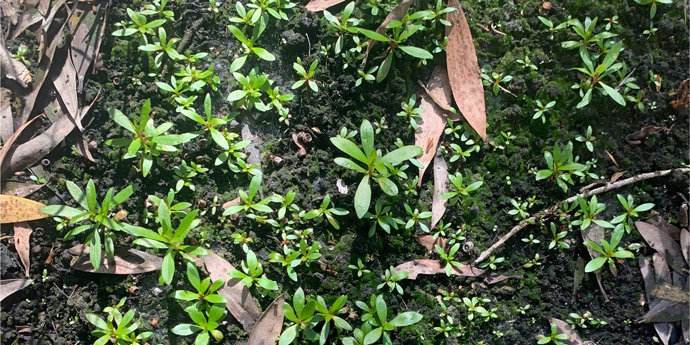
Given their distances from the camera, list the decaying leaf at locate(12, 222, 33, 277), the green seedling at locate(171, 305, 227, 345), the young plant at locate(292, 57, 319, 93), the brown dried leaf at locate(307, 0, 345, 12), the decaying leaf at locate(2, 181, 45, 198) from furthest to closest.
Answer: the brown dried leaf at locate(307, 0, 345, 12), the young plant at locate(292, 57, 319, 93), the decaying leaf at locate(2, 181, 45, 198), the decaying leaf at locate(12, 222, 33, 277), the green seedling at locate(171, 305, 227, 345)

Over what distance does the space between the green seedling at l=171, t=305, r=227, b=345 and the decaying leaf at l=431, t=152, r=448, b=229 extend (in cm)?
119

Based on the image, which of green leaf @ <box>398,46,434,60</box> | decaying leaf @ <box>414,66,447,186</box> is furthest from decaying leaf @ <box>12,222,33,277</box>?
green leaf @ <box>398,46,434,60</box>

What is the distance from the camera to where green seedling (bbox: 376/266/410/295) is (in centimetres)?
256

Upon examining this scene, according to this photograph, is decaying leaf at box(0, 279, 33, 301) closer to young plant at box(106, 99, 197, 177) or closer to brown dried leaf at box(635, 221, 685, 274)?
young plant at box(106, 99, 197, 177)

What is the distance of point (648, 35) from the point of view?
2.85 metres

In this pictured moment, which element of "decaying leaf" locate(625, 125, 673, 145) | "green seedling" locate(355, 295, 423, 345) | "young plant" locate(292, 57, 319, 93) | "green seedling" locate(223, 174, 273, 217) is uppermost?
"young plant" locate(292, 57, 319, 93)

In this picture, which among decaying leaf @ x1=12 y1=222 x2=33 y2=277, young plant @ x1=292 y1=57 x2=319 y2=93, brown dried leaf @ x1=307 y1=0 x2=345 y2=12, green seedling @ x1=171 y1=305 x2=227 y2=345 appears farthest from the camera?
brown dried leaf @ x1=307 y1=0 x2=345 y2=12

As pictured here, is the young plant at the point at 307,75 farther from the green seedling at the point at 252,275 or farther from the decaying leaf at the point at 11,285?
the decaying leaf at the point at 11,285

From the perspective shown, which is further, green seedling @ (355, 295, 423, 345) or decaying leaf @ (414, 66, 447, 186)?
decaying leaf @ (414, 66, 447, 186)

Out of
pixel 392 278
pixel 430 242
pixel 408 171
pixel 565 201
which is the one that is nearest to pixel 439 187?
pixel 408 171

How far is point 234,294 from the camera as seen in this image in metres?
2.58

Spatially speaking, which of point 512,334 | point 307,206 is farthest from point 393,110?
point 512,334

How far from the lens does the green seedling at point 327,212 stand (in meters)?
2.60

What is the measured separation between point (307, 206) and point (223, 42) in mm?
1068
